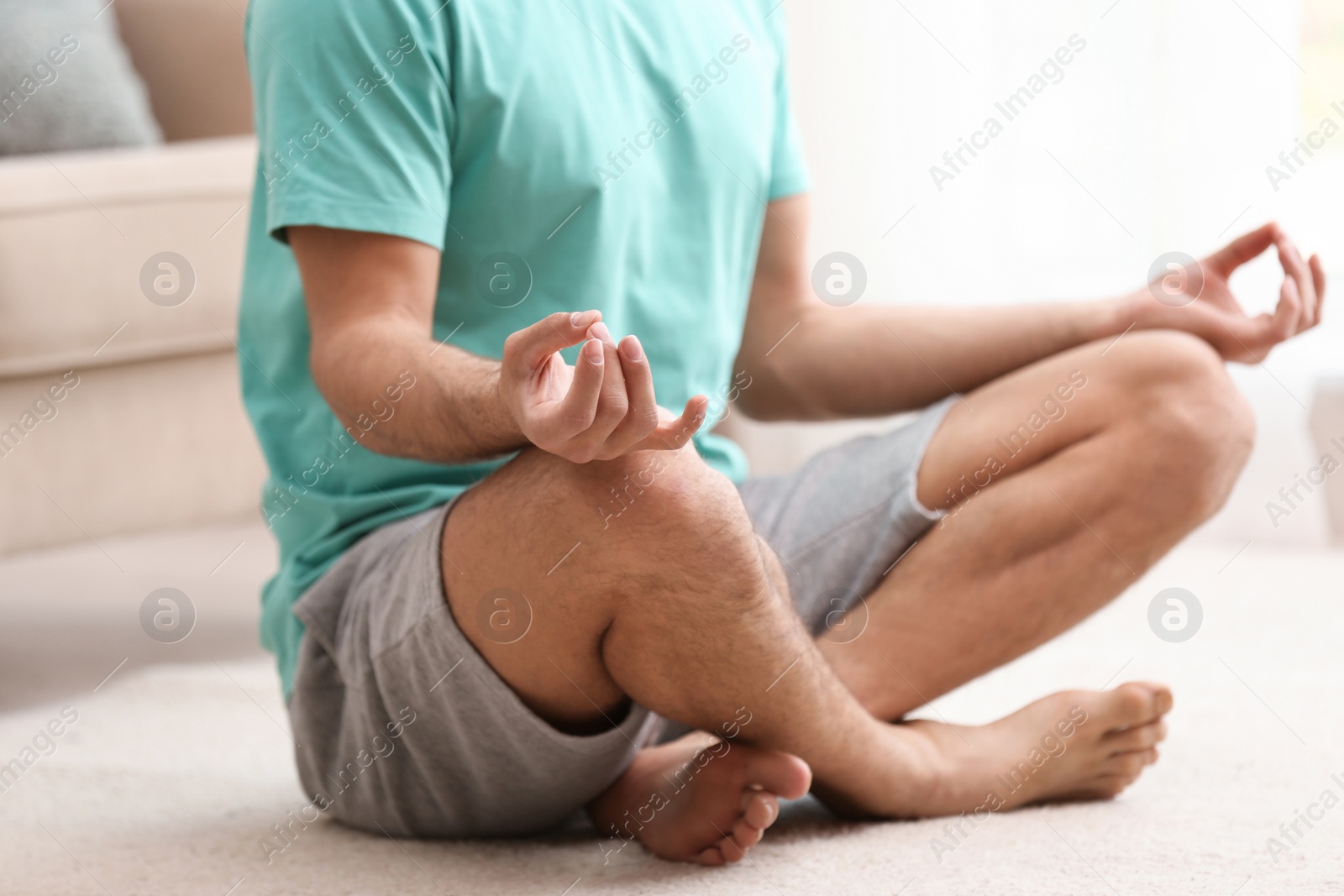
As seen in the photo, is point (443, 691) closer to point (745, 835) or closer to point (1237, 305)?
point (745, 835)

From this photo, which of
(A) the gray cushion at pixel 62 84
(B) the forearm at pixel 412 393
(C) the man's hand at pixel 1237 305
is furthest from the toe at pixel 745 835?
(A) the gray cushion at pixel 62 84

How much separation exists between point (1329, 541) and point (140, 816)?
4.85 feet

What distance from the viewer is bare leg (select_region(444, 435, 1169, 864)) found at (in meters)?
0.70

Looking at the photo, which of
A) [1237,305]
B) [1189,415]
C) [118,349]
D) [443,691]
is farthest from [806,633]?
[118,349]

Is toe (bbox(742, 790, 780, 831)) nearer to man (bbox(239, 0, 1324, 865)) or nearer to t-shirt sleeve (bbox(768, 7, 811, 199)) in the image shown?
man (bbox(239, 0, 1324, 865))

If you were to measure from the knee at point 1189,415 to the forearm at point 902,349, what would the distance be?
3.5 inches

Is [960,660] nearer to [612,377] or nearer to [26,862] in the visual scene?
[612,377]

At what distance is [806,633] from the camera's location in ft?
2.55

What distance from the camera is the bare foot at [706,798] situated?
0.76m

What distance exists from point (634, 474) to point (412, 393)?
0.14 metres

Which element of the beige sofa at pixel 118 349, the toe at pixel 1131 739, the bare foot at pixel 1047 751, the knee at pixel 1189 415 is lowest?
the beige sofa at pixel 118 349

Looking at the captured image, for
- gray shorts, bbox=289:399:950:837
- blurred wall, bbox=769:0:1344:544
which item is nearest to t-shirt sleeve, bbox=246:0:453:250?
gray shorts, bbox=289:399:950:837

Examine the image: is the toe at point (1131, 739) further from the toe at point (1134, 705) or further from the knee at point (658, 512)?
the knee at point (658, 512)

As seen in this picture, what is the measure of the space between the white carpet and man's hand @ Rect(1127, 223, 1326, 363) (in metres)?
0.31
